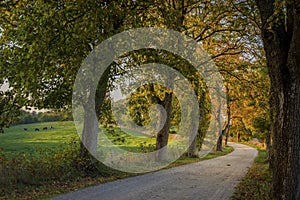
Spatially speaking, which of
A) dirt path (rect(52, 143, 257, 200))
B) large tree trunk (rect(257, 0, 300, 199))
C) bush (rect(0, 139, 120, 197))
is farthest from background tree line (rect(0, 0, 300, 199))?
dirt path (rect(52, 143, 257, 200))

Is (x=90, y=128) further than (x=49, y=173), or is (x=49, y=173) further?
(x=90, y=128)

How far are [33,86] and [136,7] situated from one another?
6.67 meters

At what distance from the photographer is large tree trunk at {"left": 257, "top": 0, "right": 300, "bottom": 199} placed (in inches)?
334

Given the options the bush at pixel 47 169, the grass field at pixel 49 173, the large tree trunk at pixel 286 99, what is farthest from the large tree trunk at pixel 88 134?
the large tree trunk at pixel 286 99

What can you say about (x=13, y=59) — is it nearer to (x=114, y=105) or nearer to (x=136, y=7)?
(x=136, y=7)

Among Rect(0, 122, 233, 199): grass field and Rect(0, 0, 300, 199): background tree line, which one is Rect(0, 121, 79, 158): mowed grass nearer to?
Rect(0, 122, 233, 199): grass field

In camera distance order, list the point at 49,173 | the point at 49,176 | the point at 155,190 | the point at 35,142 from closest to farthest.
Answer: the point at 155,190
the point at 49,176
the point at 49,173
the point at 35,142

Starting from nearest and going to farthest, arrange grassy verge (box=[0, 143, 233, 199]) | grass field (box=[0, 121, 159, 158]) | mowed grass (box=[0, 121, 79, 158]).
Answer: grassy verge (box=[0, 143, 233, 199]), grass field (box=[0, 121, 159, 158]), mowed grass (box=[0, 121, 79, 158])

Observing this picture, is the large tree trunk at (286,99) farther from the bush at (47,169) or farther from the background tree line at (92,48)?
the bush at (47,169)

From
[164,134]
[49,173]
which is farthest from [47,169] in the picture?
[164,134]

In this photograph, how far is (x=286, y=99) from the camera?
8734mm

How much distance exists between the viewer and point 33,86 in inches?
392

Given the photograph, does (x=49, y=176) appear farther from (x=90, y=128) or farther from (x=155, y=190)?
(x=155, y=190)

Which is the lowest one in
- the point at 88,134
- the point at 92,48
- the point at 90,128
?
the point at 88,134
